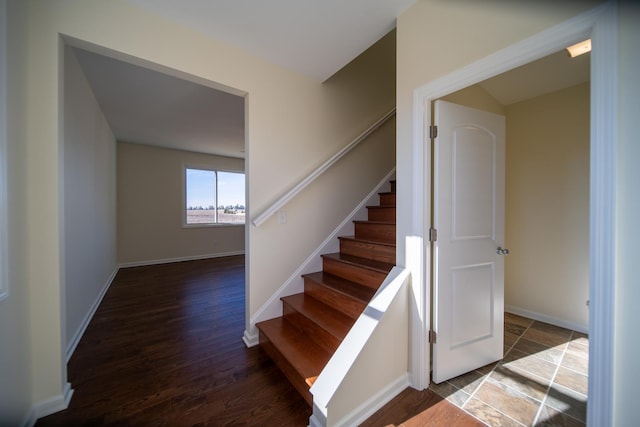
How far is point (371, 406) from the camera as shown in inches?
53.3

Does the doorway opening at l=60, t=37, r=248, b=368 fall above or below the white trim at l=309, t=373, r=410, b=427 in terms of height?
above

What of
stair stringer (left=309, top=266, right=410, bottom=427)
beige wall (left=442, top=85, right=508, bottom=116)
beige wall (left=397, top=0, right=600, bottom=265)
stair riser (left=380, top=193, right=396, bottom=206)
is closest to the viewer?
beige wall (left=397, top=0, right=600, bottom=265)

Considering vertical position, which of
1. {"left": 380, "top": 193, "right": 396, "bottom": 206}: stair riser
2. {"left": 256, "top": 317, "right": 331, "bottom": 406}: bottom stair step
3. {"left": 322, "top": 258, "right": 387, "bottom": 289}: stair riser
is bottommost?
{"left": 256, "top": 317, "right": 331, "bottom": 406}: bottom stair step

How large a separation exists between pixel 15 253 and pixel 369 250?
7.48 ft

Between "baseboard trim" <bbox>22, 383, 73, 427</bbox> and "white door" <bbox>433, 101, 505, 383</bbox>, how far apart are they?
7.42 feet

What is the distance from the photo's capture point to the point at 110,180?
3988 millimetres

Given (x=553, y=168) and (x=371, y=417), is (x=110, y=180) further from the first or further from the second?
(x=553, y=168)

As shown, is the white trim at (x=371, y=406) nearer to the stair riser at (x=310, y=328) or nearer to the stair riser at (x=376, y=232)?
the stair riser at (x=310, y=328)

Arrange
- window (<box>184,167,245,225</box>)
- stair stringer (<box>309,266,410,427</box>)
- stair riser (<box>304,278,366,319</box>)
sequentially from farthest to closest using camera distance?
1. window (<box>184,167,245,225</box>)
2. stair riser (<box>304,278,366,319</box>)
3. stair stringer (<box>309,266,410,427</box>)

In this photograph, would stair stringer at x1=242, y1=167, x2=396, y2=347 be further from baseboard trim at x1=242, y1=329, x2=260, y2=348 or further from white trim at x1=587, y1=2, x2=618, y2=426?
white trim at x1=587, y1=2, x2=618, y2=426

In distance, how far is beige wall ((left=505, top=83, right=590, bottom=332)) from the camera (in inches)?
87.8

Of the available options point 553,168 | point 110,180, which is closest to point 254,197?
point 553,168

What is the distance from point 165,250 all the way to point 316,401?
5.31 m

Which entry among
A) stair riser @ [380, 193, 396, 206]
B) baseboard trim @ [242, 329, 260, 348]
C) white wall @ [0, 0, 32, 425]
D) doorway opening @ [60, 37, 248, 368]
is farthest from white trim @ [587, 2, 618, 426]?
white wall @ [0, 0, 32, 425]
